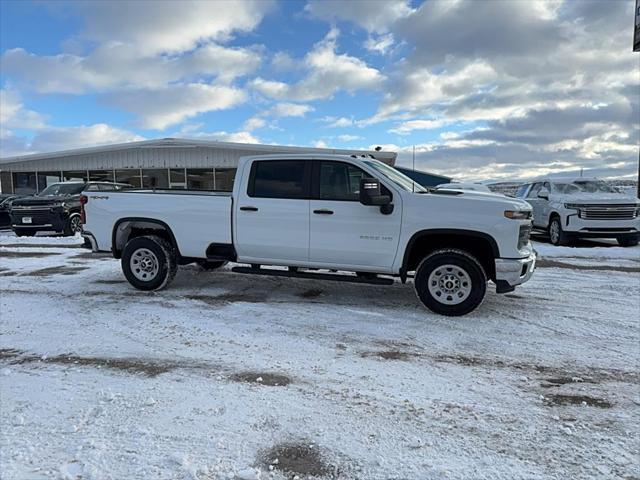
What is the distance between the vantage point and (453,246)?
550 centimetres

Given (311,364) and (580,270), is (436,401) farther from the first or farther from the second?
(580,270)

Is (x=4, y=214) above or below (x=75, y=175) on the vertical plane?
below

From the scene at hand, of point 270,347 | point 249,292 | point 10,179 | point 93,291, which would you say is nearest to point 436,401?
point 270,347

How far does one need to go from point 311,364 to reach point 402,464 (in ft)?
4.96

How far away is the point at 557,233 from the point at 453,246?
8.03 m

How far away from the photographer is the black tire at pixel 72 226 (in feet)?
46.1

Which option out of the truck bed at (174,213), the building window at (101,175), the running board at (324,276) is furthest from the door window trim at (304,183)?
the building window at (101,175)

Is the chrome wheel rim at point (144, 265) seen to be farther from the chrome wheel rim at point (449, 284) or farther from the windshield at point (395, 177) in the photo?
the chrome wheel rim at point (449, 284)

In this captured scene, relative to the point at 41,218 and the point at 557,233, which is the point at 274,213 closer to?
the point at 557,233

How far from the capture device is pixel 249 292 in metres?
6.56

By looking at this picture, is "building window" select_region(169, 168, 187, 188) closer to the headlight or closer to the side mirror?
the side mirror

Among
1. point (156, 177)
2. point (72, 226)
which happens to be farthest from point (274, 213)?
point (156, 177)

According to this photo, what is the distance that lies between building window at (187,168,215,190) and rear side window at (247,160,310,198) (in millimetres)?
18101

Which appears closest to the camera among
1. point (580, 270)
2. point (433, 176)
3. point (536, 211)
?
point (580, 270)
